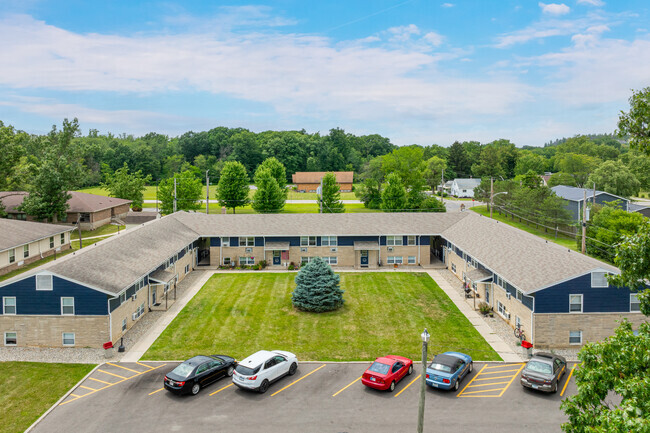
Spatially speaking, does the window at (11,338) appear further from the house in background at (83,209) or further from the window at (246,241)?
the house in background at (83,209)

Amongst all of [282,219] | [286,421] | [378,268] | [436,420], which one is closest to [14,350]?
[286,421]

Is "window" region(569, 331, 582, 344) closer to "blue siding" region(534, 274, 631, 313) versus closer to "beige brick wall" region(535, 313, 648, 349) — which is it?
"beige brick wall" region(535, 313, 648, 349)

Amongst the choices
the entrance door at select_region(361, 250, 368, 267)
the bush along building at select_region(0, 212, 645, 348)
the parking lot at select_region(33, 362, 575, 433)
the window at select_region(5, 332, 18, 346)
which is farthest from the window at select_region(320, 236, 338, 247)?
the window at select_region(5, 332, 18, 346)

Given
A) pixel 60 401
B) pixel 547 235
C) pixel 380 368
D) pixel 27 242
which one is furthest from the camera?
pixel 547 235

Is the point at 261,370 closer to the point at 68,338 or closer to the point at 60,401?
the point at 60,401

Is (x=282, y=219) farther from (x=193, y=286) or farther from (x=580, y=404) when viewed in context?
(x=580, y=404)

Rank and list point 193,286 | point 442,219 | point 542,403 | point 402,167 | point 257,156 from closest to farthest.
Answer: point 542,403 < point 193,286 < point 442,219 < point 402,167 < point 257,156

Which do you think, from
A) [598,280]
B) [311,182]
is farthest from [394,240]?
[311,182]
